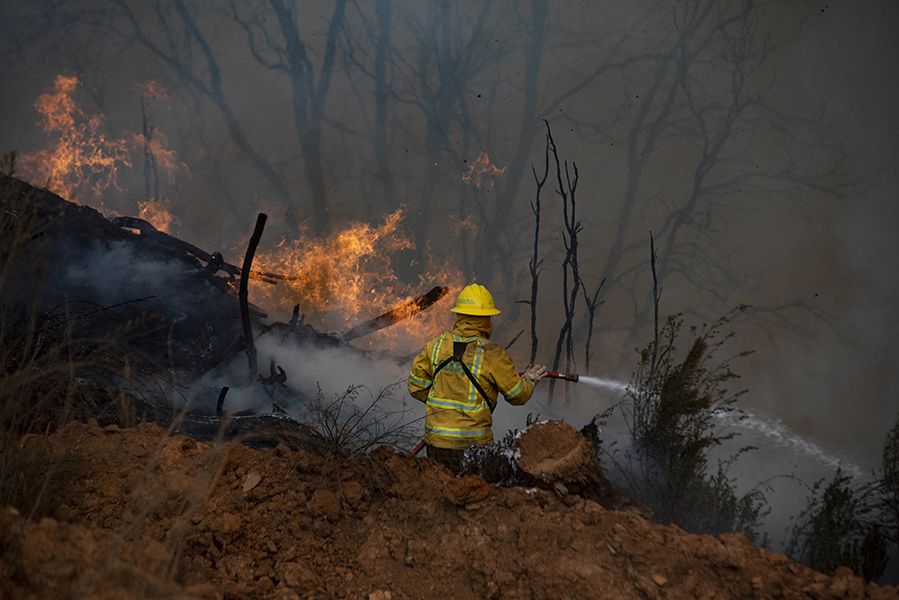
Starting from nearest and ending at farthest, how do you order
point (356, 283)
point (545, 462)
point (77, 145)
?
1. point (545, 462)
2. point (356, 283)
3. point (77, 145)

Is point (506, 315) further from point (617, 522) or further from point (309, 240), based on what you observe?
point (617, 522)

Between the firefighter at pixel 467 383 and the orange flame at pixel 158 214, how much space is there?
537 inches

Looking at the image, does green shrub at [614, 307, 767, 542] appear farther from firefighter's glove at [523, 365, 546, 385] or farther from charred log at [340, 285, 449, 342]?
charred log at [340, 285, 449, 342]

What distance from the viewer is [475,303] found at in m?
3.78

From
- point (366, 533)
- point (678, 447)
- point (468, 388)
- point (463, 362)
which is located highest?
point (463, 362)

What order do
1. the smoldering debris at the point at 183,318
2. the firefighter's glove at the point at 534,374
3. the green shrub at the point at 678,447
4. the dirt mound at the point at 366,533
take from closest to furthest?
the dirt mound at the point at 366,533
the firefighter's glove at the point at 534,374
the green shrub at the point at 678,447
the smoldering debris at the point at 183,318

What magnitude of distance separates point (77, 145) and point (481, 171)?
34.9ft

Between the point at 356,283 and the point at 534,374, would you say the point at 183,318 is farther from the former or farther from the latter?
the point at 356,283

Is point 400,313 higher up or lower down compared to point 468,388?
higher up

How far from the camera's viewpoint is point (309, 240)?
15.2 m

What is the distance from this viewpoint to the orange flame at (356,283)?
45.1 ft

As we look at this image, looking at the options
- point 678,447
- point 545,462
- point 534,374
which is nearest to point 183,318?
point 534,374

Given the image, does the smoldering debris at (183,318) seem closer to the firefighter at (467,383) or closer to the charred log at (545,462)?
the firefighter at (467,383)

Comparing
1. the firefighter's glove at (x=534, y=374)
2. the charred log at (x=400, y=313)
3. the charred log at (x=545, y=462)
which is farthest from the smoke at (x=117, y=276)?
the charred log at (x=545, y=462)
